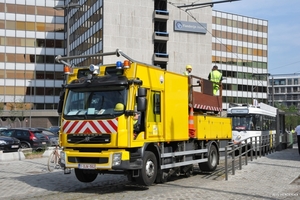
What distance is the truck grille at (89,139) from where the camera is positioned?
10.9 metres

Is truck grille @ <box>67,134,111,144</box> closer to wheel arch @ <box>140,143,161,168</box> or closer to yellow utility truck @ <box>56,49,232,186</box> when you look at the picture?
yellow utility truck @ <box>56,49,232,186</box>

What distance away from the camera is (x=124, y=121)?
A: 10852mm

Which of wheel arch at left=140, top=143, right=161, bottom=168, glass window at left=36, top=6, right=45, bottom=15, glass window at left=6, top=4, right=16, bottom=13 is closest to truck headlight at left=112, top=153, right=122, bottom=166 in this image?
wheel arch at left=140, top=143, right=161, bottom=168

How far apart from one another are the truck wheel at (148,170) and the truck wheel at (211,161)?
3968 mm

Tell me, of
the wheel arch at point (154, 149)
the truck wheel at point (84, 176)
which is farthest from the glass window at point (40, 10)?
the wheel arch at point (154, 149)

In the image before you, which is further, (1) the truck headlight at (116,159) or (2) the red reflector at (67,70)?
(2) the red reflector at (67,70)

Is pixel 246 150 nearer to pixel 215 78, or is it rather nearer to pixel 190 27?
pixel 215 78

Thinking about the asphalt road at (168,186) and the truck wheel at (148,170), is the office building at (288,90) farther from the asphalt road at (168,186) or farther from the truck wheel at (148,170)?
the truck wheel at (148,170)

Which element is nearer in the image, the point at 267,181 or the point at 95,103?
the point at 95,103

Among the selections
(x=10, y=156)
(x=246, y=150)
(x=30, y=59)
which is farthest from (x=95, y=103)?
(x=30, y=59)

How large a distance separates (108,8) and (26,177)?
4180 centimetres

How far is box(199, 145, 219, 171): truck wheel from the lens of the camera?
15.4 metres

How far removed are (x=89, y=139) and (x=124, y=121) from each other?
3.35ft

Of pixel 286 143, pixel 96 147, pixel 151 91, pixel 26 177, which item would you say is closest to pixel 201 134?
pixel 151 91
